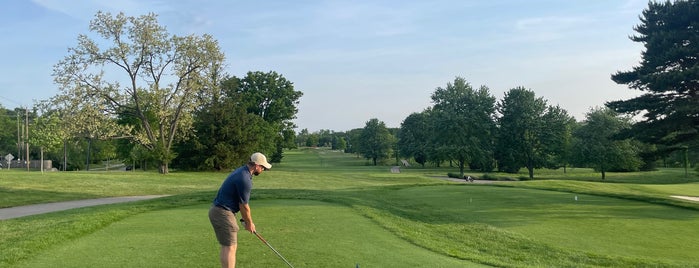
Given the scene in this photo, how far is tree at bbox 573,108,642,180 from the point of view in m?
54.2

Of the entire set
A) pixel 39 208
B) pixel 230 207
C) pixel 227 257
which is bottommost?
pixel 39 208

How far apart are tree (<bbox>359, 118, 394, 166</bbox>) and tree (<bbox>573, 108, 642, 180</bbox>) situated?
134 feet

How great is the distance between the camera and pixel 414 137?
287 ft

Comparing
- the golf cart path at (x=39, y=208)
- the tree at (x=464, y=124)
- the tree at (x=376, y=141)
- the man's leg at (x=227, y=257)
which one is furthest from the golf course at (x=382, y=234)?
the tree at (x=376, y=141)

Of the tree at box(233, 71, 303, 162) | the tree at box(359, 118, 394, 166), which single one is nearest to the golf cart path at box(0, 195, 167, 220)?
the tree at box(233, 71, 303, 162)

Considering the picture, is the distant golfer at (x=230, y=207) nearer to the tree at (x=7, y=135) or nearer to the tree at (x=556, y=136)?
the tree at (x=556, y=136)

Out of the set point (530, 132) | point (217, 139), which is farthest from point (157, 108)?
point (530, 132)

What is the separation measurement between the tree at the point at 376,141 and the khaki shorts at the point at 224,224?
86.1 meters

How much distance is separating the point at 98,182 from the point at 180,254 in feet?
78.8

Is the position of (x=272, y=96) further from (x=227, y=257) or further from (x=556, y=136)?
(x=227, y=257)

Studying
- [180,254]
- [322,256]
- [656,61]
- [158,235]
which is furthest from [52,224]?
[656,61]

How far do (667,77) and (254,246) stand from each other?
22.6 metres

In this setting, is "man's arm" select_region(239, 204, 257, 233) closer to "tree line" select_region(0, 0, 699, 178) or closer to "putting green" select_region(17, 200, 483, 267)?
"putting green" select_region(17, 200, 483, 267)

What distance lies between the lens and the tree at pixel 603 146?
178 ft
